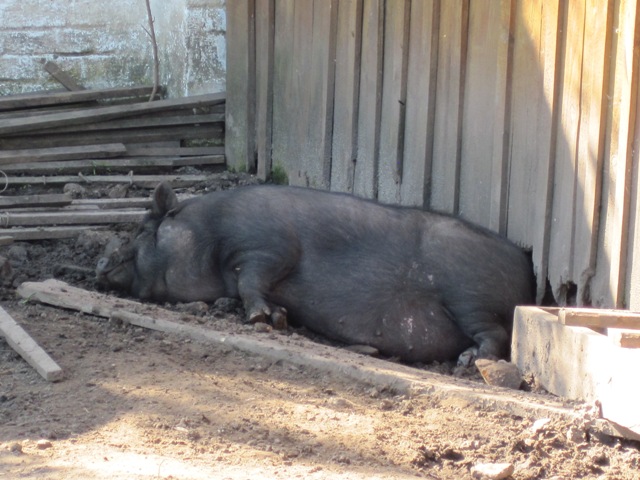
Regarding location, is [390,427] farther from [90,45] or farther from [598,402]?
[90,45]

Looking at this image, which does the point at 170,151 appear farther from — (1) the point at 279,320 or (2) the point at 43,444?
(2) the point at 43,444

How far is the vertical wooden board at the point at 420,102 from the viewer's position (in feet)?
21.1

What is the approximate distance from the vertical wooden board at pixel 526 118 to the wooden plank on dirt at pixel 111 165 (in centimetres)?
373

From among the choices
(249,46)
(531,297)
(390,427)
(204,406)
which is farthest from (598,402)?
(249,46)

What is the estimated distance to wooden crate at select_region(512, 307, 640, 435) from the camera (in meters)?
3.73

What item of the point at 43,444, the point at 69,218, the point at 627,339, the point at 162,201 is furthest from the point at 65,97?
the point at 627,339

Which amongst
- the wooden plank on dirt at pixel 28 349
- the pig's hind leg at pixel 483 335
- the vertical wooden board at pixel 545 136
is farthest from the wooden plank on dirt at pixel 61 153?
the vertical wooden board at pixel 545 136

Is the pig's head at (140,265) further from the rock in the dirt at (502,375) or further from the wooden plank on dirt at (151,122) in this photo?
the wooden plank on dirt at (151,122)

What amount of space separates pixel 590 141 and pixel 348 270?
1.63 m

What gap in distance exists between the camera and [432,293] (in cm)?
588

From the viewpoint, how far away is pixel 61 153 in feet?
27.7

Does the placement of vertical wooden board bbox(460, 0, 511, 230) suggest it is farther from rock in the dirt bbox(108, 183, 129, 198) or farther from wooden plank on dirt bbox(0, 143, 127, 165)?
wooden plank on dirt bbox(0, 143, 127, 165)

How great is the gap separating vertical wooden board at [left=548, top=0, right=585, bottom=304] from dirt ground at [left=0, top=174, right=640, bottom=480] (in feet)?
4.52

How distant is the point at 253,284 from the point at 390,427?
2155mm
